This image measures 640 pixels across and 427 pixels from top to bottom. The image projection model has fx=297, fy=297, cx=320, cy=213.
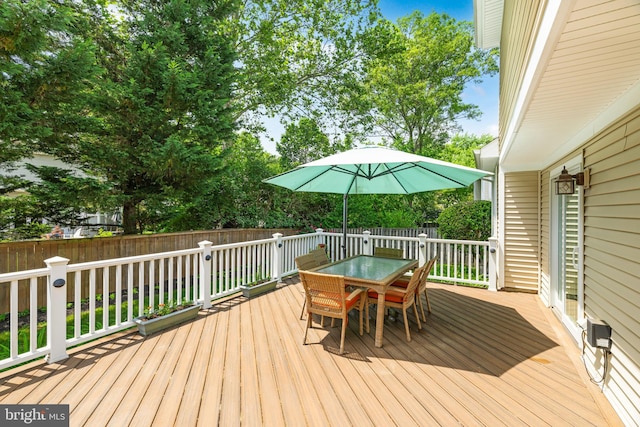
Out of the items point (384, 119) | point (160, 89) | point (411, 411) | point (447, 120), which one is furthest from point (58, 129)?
point (447, 120)

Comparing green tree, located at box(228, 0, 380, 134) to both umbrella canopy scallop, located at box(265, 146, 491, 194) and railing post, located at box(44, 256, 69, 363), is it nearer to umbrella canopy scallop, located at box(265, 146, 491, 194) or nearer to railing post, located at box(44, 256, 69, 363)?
umbrella canopy scallop, located at box(265, 146, 491, 194)

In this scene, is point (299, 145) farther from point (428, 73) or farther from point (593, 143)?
point (428, 73)

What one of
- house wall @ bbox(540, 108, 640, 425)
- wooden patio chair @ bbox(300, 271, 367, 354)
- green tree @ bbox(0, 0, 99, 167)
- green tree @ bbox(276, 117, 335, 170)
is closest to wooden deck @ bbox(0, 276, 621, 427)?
house wall @ bbox(540, 108, 640, 425)

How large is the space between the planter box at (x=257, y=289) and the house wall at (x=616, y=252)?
4.54 metres

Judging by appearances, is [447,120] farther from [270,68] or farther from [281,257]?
[281,257]

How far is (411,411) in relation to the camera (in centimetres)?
232

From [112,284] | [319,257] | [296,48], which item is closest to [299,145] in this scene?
[296,48]

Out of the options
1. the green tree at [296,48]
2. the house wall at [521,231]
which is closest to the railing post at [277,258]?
the house wall at [521,231]

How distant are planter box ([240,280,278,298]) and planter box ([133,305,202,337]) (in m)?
1.06

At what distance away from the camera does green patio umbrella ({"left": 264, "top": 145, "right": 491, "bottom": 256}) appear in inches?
157

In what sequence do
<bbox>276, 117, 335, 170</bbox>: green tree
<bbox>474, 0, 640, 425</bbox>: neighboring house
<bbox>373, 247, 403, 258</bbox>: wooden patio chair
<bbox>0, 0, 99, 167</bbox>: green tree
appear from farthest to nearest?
<bbox>276, 117, 335, 170</bbox>: green tree < <bbox>373, 247, 403, 258</bbox>: wooden patio chair < <bbox>0, 0, 99, 167</bbox>: green tree < <bbox>474, 0, 640, 425</bbox>: neighboring house

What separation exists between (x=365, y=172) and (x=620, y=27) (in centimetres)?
416

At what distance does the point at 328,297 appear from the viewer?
3.47 m

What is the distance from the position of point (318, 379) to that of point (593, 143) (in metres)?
3.65
